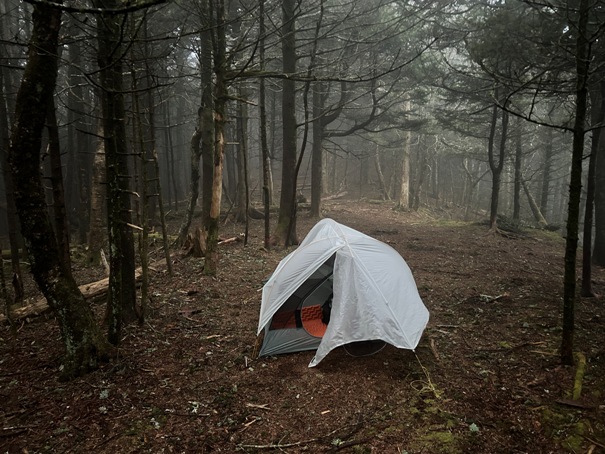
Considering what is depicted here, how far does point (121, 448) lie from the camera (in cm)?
339

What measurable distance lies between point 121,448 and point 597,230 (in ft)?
36.2

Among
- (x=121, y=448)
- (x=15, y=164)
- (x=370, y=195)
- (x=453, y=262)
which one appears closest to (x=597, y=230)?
(x=453, y=262)

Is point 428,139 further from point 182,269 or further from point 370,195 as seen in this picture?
point 182,269

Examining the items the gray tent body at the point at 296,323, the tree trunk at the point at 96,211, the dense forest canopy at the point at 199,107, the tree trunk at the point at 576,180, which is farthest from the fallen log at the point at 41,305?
the tree trunk at the point at 576,180

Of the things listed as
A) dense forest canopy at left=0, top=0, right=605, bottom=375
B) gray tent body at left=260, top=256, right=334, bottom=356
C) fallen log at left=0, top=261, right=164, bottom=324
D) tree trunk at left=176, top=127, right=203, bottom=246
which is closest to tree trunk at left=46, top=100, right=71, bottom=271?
dense forest canopy at left=0, top=0, right=605, bottom=375

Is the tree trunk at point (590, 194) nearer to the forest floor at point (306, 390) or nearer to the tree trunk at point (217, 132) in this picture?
the forest floor at point (306, 390)

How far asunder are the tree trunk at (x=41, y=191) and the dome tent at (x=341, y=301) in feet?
7.54

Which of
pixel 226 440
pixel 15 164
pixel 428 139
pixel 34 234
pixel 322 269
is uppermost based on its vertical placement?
pixel 428 139

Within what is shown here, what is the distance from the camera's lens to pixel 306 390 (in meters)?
4.45

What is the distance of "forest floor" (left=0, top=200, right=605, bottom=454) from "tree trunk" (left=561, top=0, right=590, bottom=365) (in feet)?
2.12

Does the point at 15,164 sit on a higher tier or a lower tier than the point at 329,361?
higher

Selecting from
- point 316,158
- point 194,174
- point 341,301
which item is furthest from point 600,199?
point 194,174

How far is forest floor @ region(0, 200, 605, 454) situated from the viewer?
139 inches

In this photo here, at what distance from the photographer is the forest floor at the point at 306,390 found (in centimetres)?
354
